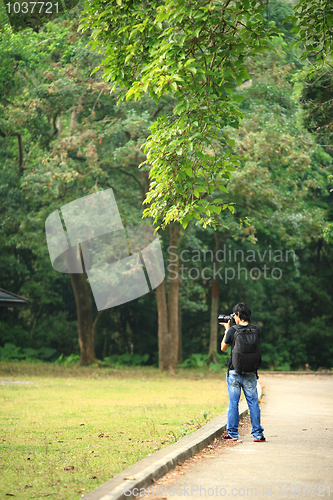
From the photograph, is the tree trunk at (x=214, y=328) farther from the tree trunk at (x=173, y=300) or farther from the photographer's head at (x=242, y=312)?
the photographer's head at (x=242, y=312)

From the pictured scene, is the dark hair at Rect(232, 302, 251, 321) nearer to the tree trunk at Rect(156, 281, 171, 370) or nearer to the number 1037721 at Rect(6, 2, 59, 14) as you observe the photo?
the number 1037721 at Rect(6, 2, 59, 14)

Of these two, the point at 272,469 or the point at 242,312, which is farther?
the point at 242,312

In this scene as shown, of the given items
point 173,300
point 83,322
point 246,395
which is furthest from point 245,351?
point 83,322

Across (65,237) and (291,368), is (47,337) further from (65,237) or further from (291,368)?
(291,368)

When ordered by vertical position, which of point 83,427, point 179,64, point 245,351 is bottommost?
point 83,427

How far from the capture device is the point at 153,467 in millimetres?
5668

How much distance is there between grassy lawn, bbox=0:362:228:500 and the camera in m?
5.70

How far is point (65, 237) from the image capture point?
23.8 m

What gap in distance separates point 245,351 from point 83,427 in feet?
11.1

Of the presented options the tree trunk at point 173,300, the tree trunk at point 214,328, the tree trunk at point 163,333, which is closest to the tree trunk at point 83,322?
the tree trunk at point 163,333

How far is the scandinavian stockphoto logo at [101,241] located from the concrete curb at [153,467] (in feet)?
49.3

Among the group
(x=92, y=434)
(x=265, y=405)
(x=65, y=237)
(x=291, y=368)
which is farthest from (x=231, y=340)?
(x=291, y=368)

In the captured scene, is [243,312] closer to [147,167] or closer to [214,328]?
[147,167]

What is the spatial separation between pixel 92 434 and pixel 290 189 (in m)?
18.1
